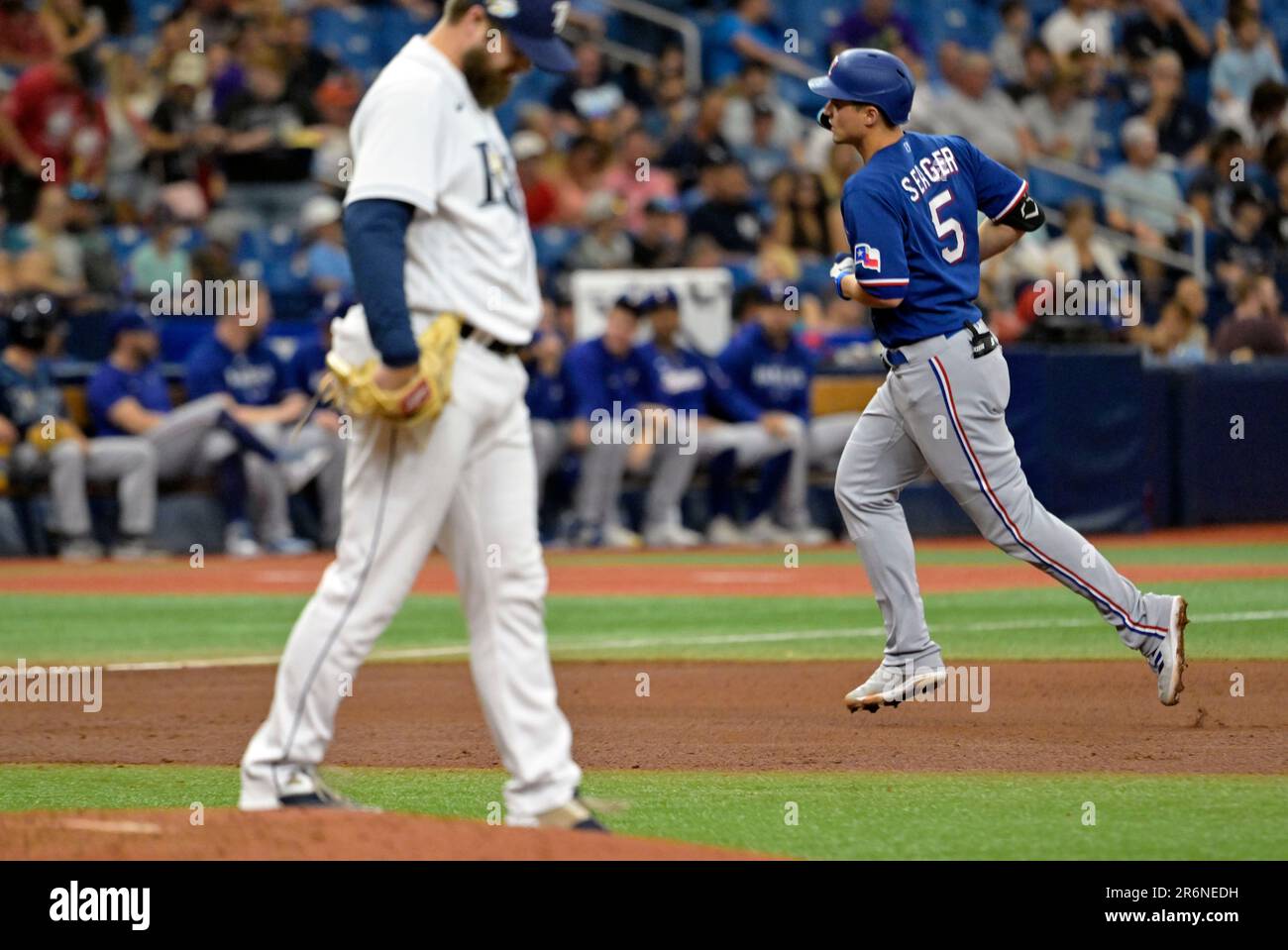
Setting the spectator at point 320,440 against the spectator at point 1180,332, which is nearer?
the spectator at point 320,440

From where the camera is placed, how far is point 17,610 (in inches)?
520

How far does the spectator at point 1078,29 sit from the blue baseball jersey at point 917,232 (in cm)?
1547

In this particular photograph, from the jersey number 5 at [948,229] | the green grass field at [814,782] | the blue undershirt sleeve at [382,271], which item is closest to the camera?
the blue undershirt sleeve at [382,271]

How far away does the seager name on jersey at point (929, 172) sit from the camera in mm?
7723

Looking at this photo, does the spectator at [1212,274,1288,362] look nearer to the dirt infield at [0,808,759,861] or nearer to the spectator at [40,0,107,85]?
the spectator at [40,0,107,85]

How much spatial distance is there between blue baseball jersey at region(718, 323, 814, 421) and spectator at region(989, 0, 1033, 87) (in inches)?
234

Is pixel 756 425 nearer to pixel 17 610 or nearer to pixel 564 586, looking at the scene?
pixel 564 586

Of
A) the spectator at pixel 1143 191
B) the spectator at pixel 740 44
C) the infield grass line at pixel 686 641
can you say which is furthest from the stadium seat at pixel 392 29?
the infield grass line at pixel 686 641

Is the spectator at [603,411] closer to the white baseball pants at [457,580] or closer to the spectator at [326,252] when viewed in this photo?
the spectator at [326,252]

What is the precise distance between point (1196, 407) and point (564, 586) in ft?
22.4

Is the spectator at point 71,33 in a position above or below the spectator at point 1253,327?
above

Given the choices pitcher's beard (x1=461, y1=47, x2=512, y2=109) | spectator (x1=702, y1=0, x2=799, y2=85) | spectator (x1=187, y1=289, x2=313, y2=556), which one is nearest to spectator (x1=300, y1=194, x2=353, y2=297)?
spectator (x1=187, y1=289, x2=313, y2=556)

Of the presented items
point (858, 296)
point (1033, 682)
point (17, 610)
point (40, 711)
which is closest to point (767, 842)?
point (858, 296)

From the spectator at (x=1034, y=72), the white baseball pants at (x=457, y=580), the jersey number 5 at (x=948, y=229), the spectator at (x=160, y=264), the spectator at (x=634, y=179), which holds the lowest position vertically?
the white baseball pants at (x=457, y=580)
